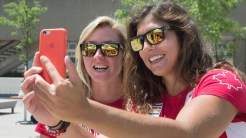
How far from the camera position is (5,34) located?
3850 centimetres

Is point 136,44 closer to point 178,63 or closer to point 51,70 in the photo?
point 178,63

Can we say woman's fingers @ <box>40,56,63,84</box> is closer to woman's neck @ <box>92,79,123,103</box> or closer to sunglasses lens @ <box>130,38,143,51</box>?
sunglasses lens @ <box>130,38,143,51</box>

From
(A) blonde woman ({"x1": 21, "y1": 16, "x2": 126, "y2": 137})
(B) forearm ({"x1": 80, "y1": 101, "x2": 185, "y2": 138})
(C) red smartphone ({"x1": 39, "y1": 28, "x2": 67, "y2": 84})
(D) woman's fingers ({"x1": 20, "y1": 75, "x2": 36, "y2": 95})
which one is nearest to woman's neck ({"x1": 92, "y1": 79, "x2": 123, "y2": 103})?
(A) blonde woman ({"x1": 21, "y1": 16, "x2": 126, "y2": 137})

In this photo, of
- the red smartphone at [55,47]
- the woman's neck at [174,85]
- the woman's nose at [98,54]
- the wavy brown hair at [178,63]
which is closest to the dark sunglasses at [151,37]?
the wavy brown hair at [178,63]

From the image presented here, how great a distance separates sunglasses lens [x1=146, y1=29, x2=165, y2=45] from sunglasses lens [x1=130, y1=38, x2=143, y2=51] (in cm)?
9

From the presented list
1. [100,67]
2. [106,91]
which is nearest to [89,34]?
[100,67]

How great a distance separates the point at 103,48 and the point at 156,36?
1.02 m

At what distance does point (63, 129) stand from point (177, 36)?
76 cm

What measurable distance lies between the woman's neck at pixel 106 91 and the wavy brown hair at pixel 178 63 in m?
0.72

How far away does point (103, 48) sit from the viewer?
3010 millimetres

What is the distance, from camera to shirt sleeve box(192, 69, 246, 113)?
168 centimetres

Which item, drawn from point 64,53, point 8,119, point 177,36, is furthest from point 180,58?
point 8,119

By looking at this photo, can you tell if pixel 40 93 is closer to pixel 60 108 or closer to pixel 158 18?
pixel 60 108

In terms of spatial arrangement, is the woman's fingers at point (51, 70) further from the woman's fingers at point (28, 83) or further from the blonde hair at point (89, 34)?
the blonde hair at point (89, 34)
